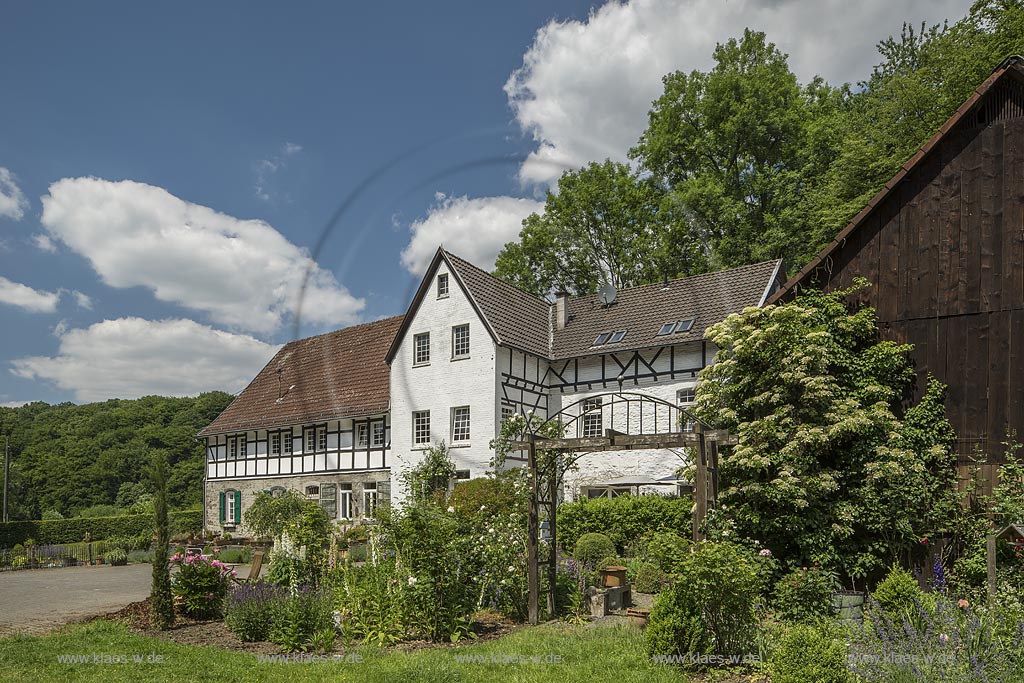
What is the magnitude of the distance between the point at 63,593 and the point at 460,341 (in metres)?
14.2

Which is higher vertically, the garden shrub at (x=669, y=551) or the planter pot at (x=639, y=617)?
the garden shrub at (x=669, y=551)

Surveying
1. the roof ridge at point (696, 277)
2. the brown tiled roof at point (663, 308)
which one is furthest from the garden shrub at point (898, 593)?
the roof ridge at point (696, 277)

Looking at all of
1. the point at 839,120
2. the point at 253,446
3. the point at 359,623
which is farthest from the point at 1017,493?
the point at 253,446

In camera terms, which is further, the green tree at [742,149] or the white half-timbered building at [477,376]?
the green tree at [742,149]

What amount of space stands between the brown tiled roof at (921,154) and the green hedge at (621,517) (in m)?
7.09

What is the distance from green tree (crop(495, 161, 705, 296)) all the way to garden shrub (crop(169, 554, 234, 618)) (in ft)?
66.7

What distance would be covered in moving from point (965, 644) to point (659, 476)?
16.4 meters

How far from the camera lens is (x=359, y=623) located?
988 centimetres

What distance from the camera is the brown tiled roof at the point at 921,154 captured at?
12.5 m

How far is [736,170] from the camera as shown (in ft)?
102

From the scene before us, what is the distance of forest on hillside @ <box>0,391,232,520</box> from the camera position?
5050cm

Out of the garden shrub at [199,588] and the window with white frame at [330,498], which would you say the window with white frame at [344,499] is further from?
the garden shrub at [199,588]

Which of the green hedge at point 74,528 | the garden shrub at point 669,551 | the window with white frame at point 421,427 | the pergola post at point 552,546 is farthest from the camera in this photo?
the green hedge at point 74,528

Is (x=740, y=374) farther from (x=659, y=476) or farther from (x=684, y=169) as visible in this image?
(x=684, y=169)
